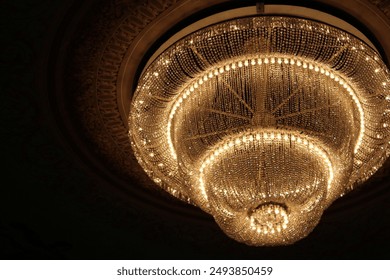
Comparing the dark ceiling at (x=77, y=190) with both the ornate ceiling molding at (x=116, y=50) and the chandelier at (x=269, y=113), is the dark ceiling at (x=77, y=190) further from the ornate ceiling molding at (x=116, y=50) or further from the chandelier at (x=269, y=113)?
the chandelier at (x=269, y=113)

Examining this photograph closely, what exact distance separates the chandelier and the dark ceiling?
15.3 inches

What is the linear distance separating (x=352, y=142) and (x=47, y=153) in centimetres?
162

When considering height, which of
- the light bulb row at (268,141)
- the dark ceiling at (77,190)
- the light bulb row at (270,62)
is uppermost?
the dark ceiling at (77,190)

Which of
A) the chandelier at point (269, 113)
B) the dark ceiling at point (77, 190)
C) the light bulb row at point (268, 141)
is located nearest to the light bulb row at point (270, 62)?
the chandelier at point (269, 113)

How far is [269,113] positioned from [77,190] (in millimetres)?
1500

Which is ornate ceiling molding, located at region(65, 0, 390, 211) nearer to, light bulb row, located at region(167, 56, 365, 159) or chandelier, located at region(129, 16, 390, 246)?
chandelier, located at region(129, 16, 390, 246)

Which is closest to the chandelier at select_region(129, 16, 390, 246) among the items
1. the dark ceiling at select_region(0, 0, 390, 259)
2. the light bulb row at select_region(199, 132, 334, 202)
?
the light bulb row at select_region(199, 132, 334, 202)

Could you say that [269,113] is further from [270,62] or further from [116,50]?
[116,50]

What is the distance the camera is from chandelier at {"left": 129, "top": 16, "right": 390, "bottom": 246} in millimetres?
2553

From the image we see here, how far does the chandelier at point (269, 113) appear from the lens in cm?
255

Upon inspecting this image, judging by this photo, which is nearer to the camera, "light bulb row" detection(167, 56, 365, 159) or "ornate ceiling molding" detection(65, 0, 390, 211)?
"light bulb row" detection(167, 56, 365, 159)

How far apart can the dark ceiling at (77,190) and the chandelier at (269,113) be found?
0.39 metres

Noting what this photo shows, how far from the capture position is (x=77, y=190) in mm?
3670

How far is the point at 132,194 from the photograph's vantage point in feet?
12.1
